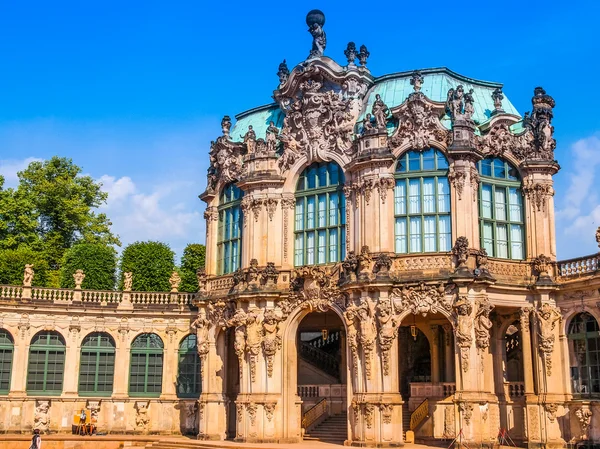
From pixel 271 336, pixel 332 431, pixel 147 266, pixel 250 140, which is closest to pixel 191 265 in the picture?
pixel 147 266

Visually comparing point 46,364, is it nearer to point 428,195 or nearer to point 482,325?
point 428,195

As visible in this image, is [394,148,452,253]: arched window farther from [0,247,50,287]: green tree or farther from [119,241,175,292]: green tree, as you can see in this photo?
[0,247,50,287]: green tree

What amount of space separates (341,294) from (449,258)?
4.85 m

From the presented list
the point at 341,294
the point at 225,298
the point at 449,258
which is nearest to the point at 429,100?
the point at 449,258

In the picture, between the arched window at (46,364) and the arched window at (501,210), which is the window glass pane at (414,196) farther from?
the arched window at (46,364)

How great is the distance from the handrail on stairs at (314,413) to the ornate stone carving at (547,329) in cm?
1048

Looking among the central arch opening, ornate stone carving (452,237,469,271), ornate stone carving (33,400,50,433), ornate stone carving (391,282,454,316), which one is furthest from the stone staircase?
ornate stone carving (33,400,50,433)

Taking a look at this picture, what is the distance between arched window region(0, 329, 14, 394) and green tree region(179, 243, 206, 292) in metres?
11.8

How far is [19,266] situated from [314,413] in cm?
2143

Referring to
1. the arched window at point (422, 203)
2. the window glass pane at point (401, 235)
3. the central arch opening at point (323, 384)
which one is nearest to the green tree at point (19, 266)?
→ the central arch opening at point (323, 384)

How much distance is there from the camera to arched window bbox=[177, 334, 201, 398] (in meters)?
43.7

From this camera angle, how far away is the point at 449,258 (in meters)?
32.5

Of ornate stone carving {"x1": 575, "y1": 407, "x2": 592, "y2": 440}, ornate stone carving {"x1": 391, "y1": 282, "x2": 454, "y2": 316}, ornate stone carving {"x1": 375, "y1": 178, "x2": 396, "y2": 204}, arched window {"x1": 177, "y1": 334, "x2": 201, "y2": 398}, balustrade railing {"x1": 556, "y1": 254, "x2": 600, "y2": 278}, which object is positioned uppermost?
ornate stone carving {"x1": 375, "y1": 178, "x2": 396, "y2": 204}

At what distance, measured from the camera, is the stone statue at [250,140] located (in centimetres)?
3819
